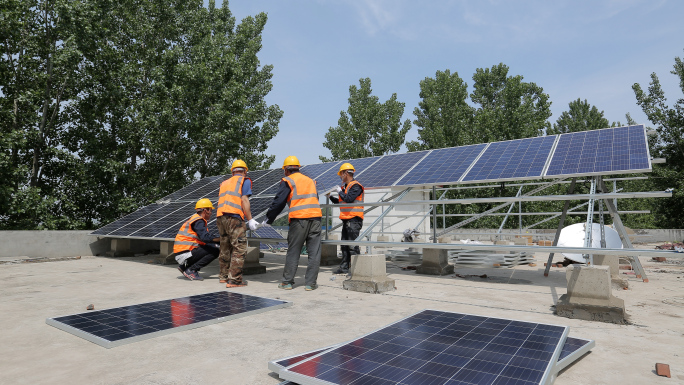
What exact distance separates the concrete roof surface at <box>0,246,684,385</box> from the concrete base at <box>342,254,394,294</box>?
203 mm

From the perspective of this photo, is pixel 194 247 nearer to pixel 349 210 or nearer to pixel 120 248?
pixel 349 210

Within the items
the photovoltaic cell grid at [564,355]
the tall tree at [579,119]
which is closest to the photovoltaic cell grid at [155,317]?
the photovoltaic cell grid at [564,355]

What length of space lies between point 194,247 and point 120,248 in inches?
224

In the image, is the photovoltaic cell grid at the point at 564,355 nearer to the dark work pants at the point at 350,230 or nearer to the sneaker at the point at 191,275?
the dark work pants at the point at 350,230

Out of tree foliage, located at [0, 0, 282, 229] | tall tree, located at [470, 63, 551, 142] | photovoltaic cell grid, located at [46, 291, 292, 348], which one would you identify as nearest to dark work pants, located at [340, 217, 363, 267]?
photovoltaic cell grid, located at [46, 291, 292, 348]

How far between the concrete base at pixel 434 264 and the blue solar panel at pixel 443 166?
5.33ft

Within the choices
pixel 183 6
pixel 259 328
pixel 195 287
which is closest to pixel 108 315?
pixel 259 328

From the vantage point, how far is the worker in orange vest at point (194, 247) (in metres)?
8.09

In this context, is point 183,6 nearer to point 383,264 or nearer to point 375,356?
point 383,264

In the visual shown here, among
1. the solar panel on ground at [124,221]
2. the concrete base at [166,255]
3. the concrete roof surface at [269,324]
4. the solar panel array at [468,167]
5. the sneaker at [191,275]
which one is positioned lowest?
the concrete roof surface at [269,324]

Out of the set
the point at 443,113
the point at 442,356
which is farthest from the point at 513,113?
the point at 442,356

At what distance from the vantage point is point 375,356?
305cm

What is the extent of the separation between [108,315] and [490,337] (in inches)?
169

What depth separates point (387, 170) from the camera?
1076cm
